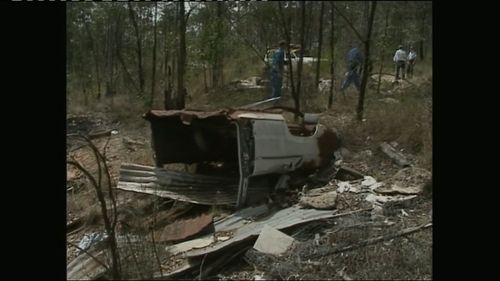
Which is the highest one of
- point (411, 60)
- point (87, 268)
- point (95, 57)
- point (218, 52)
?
point (95, 57)

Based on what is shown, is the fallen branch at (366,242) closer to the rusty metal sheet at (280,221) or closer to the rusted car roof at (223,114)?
the rusty metal sheet at (280,221)

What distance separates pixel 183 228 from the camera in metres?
4.87

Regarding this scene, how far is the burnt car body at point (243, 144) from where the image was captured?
5273 mm

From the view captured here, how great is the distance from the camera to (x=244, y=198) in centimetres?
534

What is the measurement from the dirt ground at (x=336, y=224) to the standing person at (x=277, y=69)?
1170 mm

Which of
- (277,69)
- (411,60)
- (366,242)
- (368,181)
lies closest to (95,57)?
(277,69)

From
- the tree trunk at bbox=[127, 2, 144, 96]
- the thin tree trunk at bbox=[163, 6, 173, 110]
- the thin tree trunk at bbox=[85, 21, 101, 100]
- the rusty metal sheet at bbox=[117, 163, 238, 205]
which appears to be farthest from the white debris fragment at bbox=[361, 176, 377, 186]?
the thin tree trunk at bbox=[85, 21, 101, 100]

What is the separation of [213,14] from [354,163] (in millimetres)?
6254

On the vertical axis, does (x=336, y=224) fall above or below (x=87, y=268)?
above

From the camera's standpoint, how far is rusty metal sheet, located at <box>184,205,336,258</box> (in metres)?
4.24

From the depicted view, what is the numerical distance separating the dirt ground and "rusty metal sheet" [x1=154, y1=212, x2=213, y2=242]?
0.38 feet

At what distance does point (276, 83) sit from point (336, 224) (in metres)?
4.86

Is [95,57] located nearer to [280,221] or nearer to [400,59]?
[400,59]
